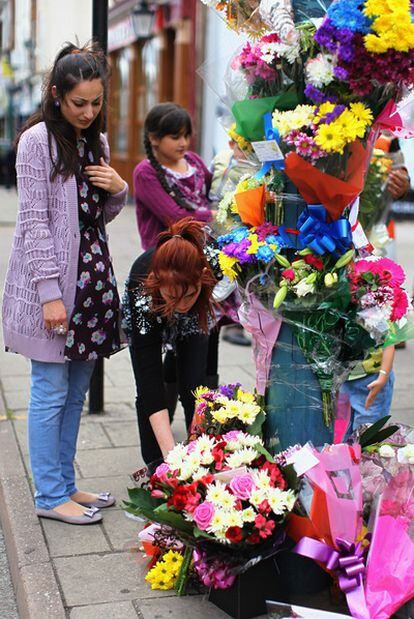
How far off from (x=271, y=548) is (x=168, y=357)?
1.72 m

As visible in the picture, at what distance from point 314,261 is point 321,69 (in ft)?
2.03

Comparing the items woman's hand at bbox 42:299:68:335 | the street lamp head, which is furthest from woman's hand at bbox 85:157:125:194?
the street lamp head

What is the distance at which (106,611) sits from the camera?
2.94 m

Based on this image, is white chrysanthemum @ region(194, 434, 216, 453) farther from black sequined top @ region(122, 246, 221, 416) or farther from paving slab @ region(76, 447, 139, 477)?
paving slab @ region(76, 447, 139, 477)

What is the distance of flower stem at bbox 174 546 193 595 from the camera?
3.01m

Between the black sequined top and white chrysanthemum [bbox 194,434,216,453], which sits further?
the black sequined top

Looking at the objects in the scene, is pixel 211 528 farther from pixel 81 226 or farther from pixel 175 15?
pixel 175 15

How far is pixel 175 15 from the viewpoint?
17984mm

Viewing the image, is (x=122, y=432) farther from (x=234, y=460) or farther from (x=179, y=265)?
(x=234, y=460)

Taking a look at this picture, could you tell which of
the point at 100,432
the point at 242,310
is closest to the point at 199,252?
the point at 242,310

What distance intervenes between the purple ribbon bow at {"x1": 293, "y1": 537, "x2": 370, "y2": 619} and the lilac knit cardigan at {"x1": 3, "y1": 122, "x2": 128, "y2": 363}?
1215 millimetres

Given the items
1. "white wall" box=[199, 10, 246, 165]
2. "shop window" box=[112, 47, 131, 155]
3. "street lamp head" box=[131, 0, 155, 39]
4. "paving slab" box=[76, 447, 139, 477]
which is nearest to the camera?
"paving slab" box=[76, 447, 139, 477]

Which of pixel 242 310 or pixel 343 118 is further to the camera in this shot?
pixel 242 310

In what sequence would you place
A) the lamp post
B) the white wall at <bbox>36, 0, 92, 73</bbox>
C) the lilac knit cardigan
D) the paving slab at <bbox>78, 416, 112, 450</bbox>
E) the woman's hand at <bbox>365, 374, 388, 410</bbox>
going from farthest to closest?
the white wall at <bbox>36, 0, 92, 73</bbox> < the lamp post < the paving slab at <bbox>78, 416, 112, 450</bbox> < the woman's hand at <bbox>365, 374, 388, 410</bbox> < the lilac knit cardigan
